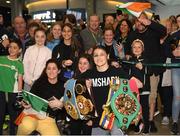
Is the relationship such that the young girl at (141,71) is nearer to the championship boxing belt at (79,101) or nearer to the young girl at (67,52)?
the young girl at (67,52)

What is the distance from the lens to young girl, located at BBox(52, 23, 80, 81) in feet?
16.3

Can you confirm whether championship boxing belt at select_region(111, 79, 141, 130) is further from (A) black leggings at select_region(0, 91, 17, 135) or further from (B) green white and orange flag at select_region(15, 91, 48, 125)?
(A) black leggings at select_region(0, 91, 17, 135)

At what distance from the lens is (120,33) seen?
6.09 metres

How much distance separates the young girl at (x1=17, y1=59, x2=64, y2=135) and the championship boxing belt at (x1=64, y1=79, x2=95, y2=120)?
273 millimetres

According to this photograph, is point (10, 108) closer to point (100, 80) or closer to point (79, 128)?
point (79, 128)

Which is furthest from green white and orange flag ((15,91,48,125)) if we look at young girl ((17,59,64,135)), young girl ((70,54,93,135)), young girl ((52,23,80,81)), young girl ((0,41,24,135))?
young girl ((52,23,80,81))

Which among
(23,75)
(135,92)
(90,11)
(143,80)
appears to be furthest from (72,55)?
(90,11)

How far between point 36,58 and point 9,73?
437 mm

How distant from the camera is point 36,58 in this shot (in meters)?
5.05

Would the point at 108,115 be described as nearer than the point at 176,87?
Yes

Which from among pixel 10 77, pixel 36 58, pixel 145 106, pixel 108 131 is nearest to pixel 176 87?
pixel 145 106

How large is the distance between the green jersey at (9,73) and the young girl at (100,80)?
1157mm

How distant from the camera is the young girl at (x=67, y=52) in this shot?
498 cm

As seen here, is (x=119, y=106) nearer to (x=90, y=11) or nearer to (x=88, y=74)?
(x=88, y=74)
